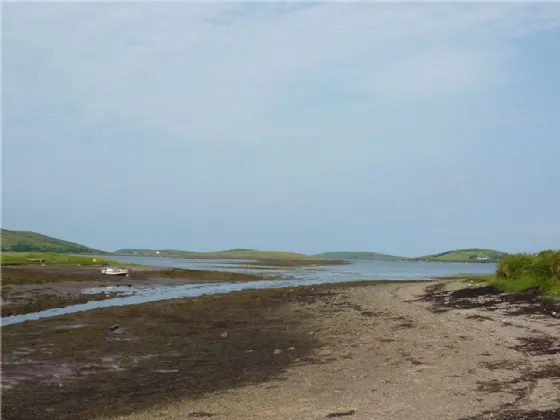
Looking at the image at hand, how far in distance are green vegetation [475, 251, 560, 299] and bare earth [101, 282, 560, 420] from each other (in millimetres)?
8681

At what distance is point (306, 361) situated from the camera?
21578mm

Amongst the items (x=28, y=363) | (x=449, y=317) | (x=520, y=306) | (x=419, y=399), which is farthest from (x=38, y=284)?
(x=419, y=399)

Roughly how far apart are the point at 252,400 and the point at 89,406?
15.4 ft

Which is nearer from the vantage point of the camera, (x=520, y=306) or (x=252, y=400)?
(x=252, y=400)

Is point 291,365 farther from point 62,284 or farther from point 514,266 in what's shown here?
point 62,284

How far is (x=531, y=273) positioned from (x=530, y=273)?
458 mm

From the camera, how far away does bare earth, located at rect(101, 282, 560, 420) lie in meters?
13.8

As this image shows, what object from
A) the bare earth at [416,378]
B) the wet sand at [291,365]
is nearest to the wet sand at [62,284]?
the wet sand at [291,365]

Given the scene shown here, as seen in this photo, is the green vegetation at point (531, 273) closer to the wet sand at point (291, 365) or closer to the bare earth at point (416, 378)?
the wet sand at point (291, 365)

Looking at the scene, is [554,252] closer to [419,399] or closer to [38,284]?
[419,399]

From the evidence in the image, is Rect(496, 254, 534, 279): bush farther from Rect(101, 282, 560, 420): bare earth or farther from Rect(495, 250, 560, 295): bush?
Rect(101, 282, 560, 420): bare earth

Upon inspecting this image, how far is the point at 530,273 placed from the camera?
42344 mm

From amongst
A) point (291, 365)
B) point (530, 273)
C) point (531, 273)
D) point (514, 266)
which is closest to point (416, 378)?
point (291, 365)

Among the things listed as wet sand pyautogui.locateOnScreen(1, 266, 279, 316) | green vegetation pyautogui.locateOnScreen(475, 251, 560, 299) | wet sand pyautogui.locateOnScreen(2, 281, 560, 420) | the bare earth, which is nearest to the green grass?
green vegetation pyautogui.locateOnScreen(475, 251, 560, 299)
